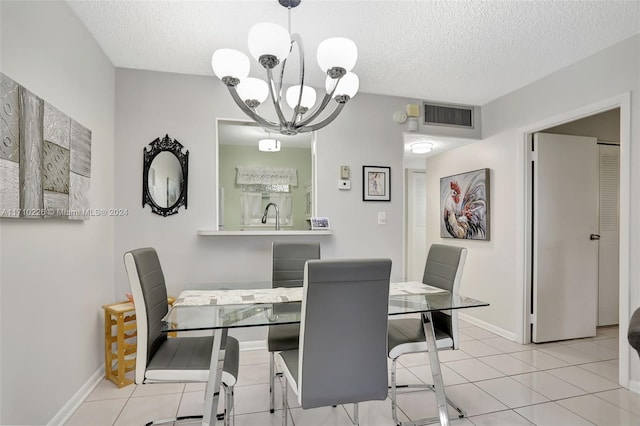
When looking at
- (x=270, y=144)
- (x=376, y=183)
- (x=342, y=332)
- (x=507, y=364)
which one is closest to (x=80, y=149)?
(x=270, y=144)

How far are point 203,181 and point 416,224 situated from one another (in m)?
3.51

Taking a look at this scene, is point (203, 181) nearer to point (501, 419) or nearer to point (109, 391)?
point (109, 391)

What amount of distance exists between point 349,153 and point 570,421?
2562 millimetres

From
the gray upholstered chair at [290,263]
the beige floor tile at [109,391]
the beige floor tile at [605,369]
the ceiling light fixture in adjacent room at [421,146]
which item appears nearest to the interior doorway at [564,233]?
the beige floor tile at [605,369]

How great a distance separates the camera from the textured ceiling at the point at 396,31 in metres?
2.07

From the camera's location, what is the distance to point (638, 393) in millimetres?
2320

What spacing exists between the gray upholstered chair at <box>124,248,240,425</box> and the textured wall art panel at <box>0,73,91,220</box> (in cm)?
55

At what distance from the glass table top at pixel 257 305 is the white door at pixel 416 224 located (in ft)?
10.4

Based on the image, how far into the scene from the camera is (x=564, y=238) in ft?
11.0

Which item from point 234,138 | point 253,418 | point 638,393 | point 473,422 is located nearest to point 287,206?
point 234,138

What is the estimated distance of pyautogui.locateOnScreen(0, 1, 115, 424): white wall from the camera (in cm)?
152

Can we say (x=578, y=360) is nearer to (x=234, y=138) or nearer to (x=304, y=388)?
(x=304, y=388)

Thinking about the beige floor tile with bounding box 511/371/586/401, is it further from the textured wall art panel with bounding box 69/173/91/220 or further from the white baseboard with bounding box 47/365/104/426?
the textured wall art panel with bounding box 69/173/91/220

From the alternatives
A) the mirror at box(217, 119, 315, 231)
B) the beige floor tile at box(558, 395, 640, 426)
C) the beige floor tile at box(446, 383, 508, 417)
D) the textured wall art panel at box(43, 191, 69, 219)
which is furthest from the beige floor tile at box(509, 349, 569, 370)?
the textured wall art panel at box(43, 191, 69, 219)
